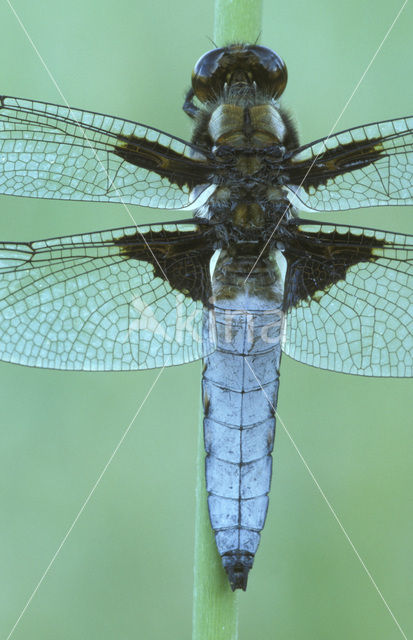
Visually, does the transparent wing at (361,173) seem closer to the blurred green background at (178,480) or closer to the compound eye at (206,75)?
the compound eye at (206,75)

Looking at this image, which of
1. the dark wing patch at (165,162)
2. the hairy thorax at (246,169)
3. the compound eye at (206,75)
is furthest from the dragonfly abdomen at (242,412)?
the compound eye at (206,75)

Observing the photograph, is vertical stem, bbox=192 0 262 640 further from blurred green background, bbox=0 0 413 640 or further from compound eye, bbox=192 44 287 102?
blurred green background, bbox=0 0 413 640

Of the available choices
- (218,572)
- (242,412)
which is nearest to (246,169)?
(242,412)

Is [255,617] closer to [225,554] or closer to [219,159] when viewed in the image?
[225,554]

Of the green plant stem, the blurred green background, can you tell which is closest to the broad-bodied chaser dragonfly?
the green plant stem

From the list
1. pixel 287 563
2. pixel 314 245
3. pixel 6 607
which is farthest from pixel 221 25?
pixel 6 607
